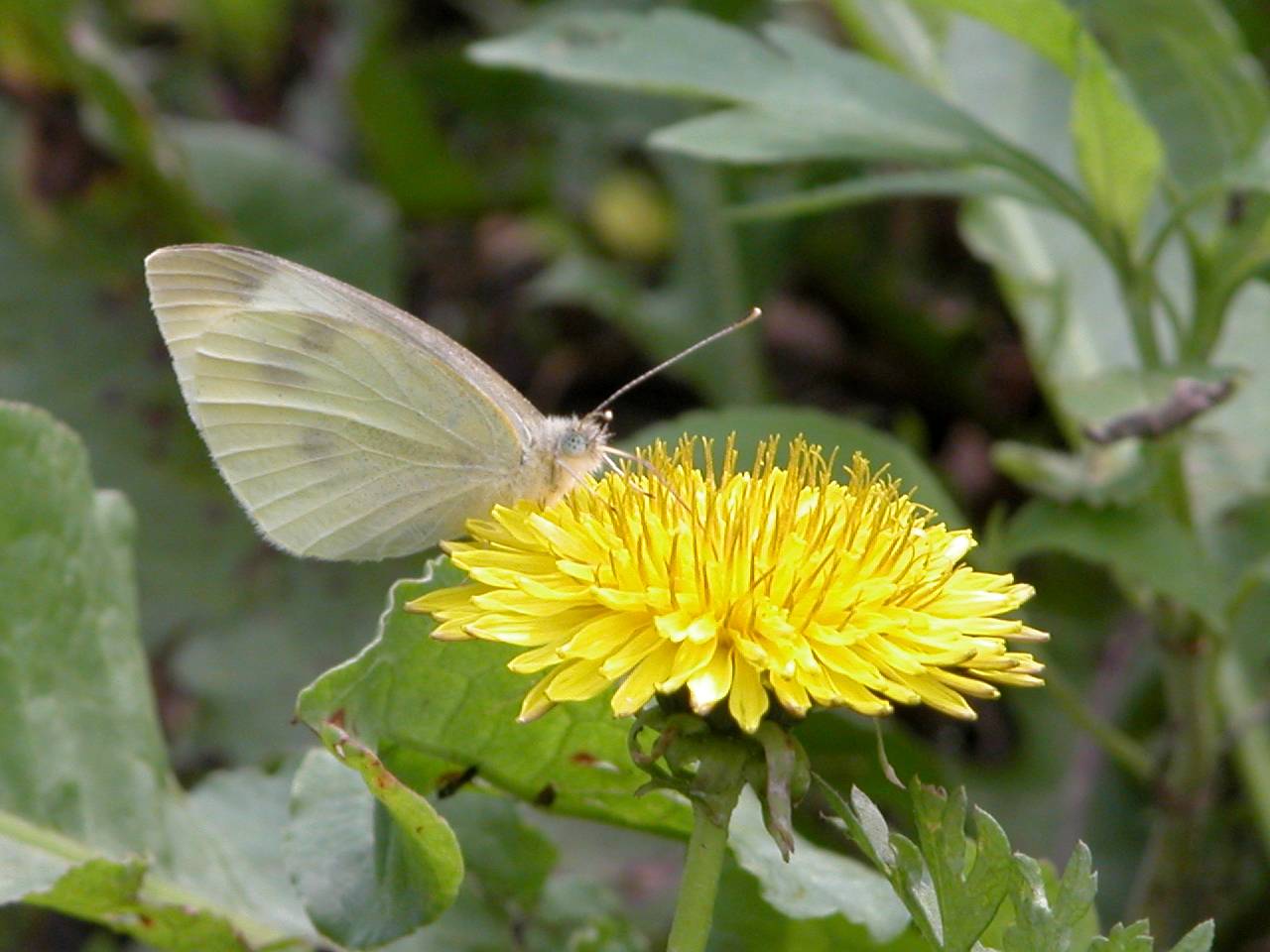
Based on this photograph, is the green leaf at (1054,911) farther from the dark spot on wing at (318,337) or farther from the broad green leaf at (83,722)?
the dark spot on wing at (318,337)

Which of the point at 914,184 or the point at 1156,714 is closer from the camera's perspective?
the point at 914,184

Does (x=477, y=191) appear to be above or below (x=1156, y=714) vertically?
above

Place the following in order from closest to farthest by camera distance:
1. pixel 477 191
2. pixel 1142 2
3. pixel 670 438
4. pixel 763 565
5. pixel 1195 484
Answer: pixel 763 565
pixel 670 438
pixel 1142 2
pixel 1195 484
pixel 477 191

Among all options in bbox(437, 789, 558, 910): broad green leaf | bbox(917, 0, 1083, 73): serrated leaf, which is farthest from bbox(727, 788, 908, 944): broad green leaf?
bbox(917, 0, 1083, 73): serrated leaf

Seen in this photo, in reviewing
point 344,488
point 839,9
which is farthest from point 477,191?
point 344,488

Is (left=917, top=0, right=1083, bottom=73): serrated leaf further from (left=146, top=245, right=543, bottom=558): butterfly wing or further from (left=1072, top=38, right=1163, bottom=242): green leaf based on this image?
(left=146, top=245, right=543, bottom=558): butterfly wing

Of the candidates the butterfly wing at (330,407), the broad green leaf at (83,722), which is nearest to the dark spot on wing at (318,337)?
the butterfly wing at (330,407)

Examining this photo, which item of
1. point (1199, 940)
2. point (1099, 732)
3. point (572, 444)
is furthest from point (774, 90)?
point (1199, 940)

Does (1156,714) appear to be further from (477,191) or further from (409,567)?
(477,191)
